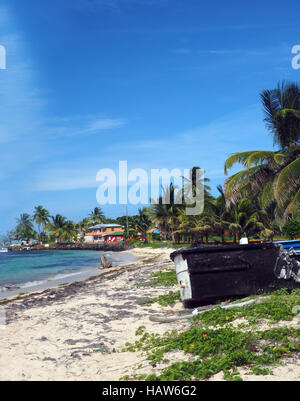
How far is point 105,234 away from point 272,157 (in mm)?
79635

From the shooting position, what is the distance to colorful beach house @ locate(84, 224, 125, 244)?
87.2 meters

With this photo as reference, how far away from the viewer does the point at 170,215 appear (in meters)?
48.7

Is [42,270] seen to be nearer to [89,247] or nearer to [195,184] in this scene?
[195,184]

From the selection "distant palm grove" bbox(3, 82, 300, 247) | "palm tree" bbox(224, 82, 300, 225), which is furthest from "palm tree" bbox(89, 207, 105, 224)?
"palm tree" bbox(224, 82, 300, 225)

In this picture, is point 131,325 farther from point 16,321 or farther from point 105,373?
point 16,321

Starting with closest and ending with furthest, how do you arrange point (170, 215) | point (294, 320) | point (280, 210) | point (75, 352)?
1. point (294, 320)
2. point (75, 352)
3. point (280, 210)
4. point (170, 215)

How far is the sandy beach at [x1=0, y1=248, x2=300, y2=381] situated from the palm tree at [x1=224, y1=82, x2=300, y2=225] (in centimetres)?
637

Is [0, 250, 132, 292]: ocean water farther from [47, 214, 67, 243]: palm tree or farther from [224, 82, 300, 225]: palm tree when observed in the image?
[47, 214, 67, 243]: palm tree

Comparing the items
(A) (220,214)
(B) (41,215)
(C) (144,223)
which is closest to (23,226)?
(B) (41,215)

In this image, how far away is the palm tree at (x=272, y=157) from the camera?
14.6m

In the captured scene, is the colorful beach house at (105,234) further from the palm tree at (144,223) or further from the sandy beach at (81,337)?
the sandy beach at (81,337)

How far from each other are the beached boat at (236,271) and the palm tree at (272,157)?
6.14m
